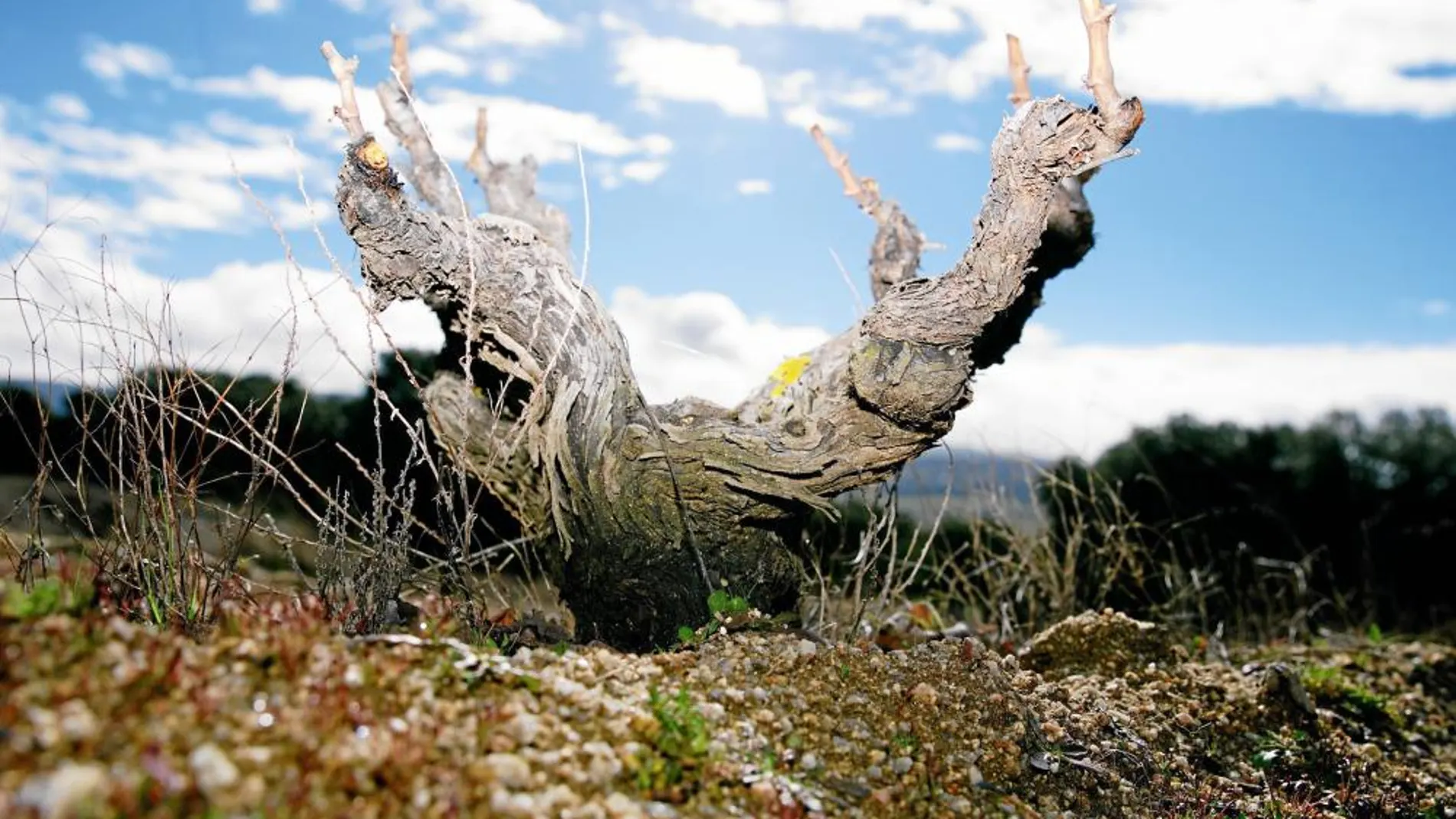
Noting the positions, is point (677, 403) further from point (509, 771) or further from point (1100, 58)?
point (509, 771)

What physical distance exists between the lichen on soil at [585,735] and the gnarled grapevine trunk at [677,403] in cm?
70

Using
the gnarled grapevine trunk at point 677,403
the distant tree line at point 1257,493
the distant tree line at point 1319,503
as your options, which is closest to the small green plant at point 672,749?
the gnarled grapevine trunk at point 677,403

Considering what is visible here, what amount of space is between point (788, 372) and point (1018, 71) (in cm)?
235

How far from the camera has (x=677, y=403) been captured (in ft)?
14.9

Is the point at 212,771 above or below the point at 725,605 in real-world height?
below

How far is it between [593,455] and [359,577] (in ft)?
3.10

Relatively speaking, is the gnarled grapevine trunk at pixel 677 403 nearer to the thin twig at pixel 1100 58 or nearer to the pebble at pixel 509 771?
the thin twig at pixel 1100 58

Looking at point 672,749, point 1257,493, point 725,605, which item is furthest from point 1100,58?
point 1257,493

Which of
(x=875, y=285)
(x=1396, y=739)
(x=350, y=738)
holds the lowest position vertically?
(x=1396, y=739)

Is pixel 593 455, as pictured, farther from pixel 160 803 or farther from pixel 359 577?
pixel 160 803

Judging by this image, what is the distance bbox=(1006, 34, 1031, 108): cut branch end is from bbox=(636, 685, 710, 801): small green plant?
4.59 m

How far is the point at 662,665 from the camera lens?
3070 millimetres

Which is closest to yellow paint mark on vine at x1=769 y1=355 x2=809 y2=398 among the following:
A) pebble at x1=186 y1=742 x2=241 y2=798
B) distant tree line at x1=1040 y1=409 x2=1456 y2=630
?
pebble at x1=186 y1=742 x2=241 y2=798

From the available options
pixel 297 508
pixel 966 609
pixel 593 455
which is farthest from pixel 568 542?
pixel 297 508
